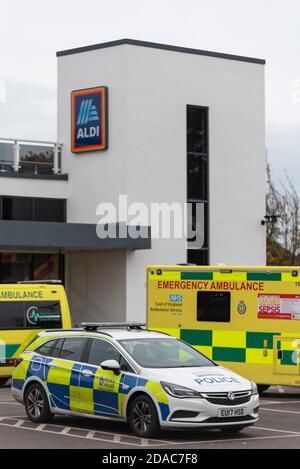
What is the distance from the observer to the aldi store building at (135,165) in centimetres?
3503

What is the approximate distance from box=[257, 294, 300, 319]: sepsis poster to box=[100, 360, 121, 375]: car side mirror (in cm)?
666

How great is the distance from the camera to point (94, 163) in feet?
117

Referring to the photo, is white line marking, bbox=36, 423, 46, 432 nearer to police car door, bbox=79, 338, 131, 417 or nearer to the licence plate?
police car door, bbox=79, 338, 131, 417

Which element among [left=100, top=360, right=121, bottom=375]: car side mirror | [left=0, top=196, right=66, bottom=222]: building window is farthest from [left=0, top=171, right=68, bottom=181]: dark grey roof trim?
[left=100, top=360, right=121, bottom=375]: car side mirror

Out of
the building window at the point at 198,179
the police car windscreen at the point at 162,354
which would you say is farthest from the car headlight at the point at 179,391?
the building window at the point at 198,179

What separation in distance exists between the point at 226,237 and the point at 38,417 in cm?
2259

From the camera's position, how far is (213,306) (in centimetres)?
2095

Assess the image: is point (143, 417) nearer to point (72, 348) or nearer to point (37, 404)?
point (72, 348)

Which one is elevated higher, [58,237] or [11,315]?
[58,237]

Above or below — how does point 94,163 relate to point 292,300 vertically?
above

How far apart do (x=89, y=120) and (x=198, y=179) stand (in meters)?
4.43

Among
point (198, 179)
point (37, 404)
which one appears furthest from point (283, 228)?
point (37, 404)
